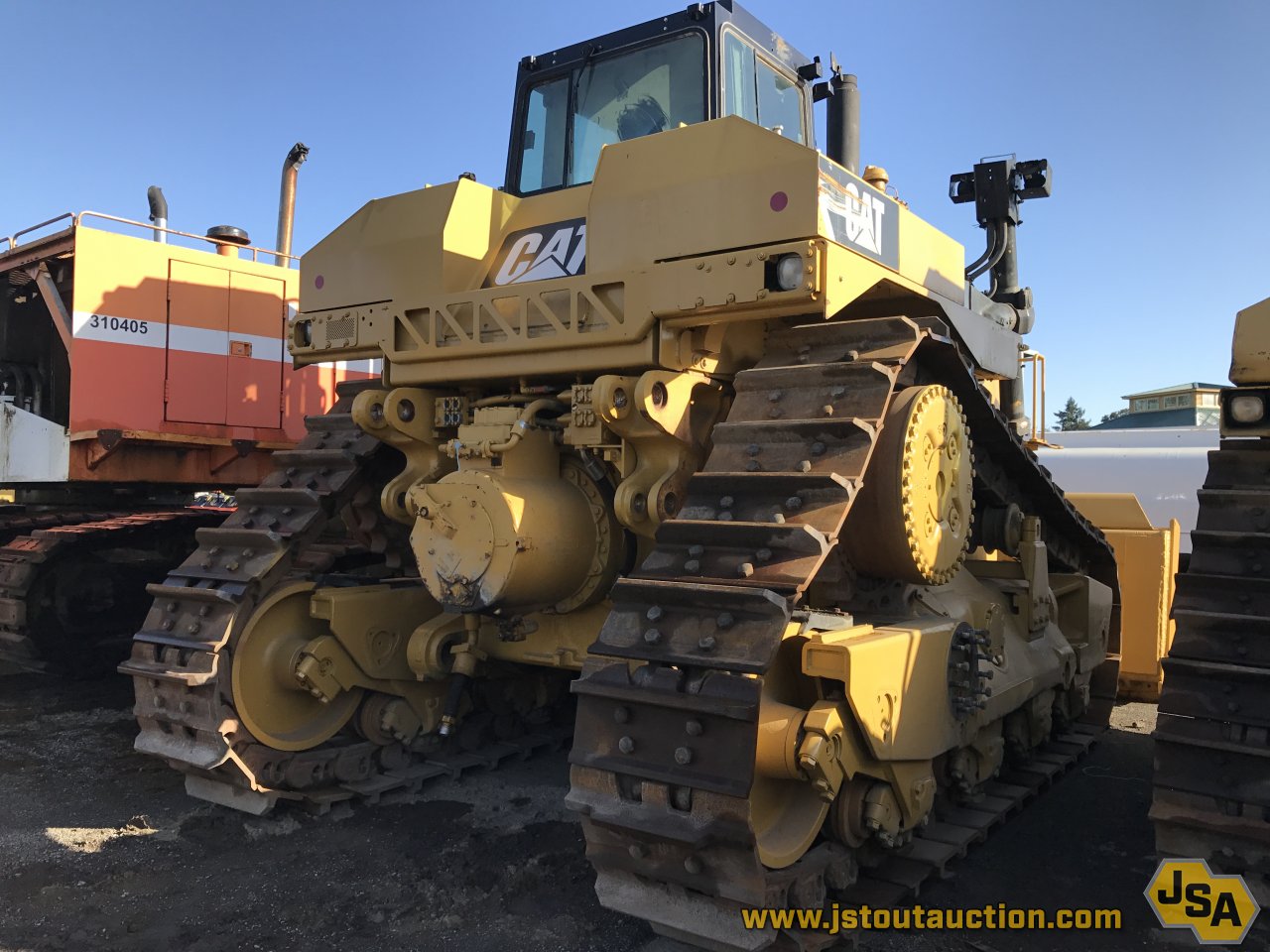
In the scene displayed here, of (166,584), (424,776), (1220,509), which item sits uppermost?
(1220,509)

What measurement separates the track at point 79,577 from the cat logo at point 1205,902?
7.49m

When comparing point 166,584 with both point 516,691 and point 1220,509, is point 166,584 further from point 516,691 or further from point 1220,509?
point 1220,509

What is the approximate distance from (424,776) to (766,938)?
116 inches

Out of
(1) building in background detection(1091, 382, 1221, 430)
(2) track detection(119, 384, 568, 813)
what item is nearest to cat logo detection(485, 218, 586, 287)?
(2) track detection(119, 384, 568, 813)

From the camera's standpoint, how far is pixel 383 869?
15.4ft

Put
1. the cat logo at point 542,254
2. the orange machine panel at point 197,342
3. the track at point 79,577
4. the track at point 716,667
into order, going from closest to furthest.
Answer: the track at point 716,667, the cat logo at point 542,254, the track at point 79,577, the orange machine panel at point 197,342

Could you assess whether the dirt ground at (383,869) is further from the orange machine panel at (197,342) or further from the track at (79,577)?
the orange machine panel at (197,342)

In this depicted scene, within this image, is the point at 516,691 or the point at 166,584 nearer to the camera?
the point at 166,584

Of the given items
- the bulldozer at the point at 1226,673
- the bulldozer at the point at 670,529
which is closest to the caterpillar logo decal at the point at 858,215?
the bulldozer at the point at 670,529

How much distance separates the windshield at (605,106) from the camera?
19.2 feet

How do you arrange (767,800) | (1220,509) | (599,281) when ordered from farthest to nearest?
(599,281) → (1220,509) → (767,800)

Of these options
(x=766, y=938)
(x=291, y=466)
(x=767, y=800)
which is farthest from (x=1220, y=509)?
(x=291, y=466)

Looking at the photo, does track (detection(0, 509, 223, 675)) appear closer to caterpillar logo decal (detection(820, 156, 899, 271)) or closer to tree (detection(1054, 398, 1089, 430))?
caterpillar logo decal (detection(820, 156, 899, 271))

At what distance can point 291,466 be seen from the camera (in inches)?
238
